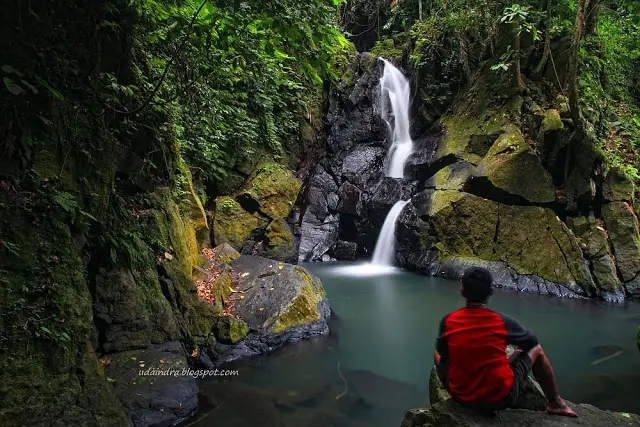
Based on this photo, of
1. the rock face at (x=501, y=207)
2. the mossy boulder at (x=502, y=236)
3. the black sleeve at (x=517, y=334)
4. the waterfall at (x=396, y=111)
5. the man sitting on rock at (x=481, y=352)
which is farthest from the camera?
the waterfall at (x=396, y=111)

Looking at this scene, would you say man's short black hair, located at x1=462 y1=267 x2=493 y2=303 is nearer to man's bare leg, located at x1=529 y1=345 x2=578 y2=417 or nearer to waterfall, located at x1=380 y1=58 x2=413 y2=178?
man's bare leg, located at x1=529 y1=345 x2=578 y2=417

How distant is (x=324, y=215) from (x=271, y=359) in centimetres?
982

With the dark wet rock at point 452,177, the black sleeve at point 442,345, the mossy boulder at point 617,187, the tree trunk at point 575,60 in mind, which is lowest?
the black sleeve at point 442,345

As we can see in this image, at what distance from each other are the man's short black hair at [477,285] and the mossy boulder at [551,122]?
35.3ft

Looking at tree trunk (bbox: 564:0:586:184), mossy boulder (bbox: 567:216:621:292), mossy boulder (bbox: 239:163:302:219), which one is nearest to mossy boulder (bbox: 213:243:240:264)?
mossy boulder (bbox: 239:163:302:219)

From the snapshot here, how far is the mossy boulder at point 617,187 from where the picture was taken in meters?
10.7

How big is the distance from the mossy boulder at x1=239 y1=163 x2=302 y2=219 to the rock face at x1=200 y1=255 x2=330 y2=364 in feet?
16.3

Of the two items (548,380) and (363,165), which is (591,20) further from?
(548,380)

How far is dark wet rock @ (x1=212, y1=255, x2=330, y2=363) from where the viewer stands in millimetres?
6346

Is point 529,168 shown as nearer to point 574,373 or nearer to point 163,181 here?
point 574,373

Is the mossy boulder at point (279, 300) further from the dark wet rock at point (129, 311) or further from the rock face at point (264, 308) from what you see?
the dark wet rock at point (129, 311)

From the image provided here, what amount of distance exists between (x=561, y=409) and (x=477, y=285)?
1.18 m

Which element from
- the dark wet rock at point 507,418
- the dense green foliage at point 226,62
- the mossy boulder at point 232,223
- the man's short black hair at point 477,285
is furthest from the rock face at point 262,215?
the man's short black hair at point 477,285

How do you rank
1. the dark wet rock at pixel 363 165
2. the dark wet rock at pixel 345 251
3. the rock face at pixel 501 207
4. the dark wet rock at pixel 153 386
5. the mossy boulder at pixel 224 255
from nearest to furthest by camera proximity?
1. the dark wet rock at pixel 153 386
2. the mossy boulder at pixel 224 255
3. the rock face at pixel 501 207
4. the dark wet rock at pixel 345 251
5. the dark wet rock at pixel 363 165
